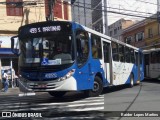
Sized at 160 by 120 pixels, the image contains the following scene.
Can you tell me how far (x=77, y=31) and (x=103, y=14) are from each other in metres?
59.1

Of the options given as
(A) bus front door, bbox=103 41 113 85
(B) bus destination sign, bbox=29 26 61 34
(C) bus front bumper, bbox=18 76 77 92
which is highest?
(B) bus destination sign, bbox=29 26 61 34

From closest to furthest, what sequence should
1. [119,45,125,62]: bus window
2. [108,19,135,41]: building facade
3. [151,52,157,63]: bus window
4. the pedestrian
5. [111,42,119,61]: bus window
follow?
[111,42,119,61]: bus window < [119,45,125,62]: bus window < the pedestrian < [151,52,157,63]: bus window < [108,19,135,41]: building facade

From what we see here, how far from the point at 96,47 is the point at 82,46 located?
5.66 feet

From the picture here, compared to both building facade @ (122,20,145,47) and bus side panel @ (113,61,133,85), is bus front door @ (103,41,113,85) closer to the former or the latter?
bus side panel @ (113,61,133,85)

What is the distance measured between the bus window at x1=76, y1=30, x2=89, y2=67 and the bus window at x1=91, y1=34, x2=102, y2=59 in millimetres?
756

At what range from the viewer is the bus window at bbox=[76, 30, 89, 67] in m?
13.4

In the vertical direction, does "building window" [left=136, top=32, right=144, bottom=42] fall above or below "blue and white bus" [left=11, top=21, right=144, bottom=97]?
above

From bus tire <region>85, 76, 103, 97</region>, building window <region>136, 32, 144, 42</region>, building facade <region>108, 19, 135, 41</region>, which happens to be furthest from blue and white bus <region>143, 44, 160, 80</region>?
building facade <region>108, 19, 135, 41</region>

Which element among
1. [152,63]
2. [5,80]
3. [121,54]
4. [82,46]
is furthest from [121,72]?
[5,80]

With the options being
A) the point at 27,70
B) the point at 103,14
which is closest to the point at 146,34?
the point at 103,14

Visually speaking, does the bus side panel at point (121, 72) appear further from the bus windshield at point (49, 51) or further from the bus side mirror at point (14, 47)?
the bus side mirror at point (14, 47)

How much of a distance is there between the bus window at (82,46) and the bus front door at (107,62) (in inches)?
102

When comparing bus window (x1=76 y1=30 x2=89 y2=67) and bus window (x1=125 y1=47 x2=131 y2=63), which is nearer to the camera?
bus window (x1=76 y1=30 x2=89 y2=67)

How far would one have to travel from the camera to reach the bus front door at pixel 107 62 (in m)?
16.6
